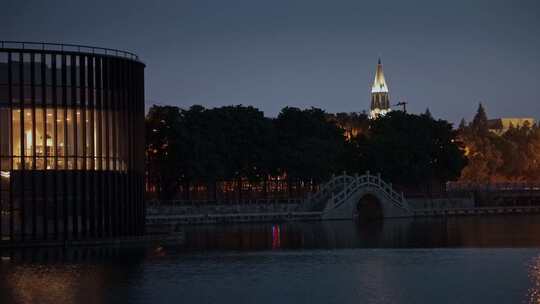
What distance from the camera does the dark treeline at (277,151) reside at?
98062mm

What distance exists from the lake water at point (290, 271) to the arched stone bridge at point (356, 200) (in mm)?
31074

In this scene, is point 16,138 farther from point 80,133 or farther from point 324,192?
point 324,192

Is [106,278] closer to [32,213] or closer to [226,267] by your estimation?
[226,267]

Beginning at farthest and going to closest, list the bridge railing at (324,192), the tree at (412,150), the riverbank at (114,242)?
the tree at (412,150), the bridge railing at (324,192), the riverbank at (114,242)

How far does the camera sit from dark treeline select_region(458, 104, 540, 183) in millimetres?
162625

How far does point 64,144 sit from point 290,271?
65.4ft

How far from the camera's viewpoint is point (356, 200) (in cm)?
9894

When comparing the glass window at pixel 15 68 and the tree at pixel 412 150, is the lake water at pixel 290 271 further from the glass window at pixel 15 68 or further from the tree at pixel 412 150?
the tree at pixel 412 150

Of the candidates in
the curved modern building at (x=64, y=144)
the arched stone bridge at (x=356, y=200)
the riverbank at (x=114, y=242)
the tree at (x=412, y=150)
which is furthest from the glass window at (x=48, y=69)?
the tree at (x=412, y=150)

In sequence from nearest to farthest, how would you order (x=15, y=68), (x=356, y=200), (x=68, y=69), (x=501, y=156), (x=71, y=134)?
(x=15, y=68) < (x=68, y=69) < (x=71, y=134) < (x=356, y=200) < (x=501, y=156)

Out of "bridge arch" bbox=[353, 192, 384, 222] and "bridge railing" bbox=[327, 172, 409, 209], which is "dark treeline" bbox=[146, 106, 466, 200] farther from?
"bridge railing" bbox=[327, 172, 409, 209]

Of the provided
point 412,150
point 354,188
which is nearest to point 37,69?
point 354,188

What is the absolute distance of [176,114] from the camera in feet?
326

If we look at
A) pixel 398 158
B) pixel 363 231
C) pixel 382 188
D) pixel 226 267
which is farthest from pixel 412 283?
pixel 398 158
